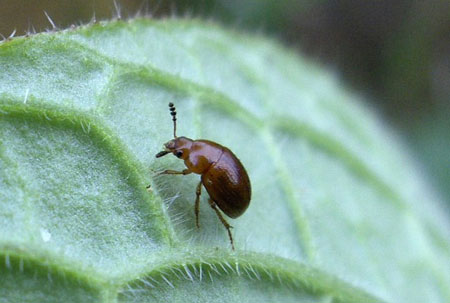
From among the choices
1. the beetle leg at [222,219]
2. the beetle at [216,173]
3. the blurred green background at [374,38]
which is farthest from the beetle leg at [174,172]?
the blurred green background at [374,38]

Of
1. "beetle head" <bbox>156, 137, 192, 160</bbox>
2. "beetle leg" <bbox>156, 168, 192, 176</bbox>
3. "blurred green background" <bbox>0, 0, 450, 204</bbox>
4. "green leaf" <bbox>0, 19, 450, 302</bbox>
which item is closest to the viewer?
"green leaf" <bbox>0, 19, 450, 302</bbox>

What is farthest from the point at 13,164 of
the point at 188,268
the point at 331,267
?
the point at 331,267

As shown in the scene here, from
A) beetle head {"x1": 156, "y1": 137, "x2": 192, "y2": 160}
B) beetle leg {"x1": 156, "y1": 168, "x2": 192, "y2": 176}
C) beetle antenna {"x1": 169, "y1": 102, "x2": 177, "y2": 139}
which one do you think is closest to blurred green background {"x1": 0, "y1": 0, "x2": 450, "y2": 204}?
beetle antenna {"x1": 169, "y1": 102, "x2": 177, "y2": 139}

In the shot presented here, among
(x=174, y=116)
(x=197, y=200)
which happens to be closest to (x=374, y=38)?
(x=174, y=116)

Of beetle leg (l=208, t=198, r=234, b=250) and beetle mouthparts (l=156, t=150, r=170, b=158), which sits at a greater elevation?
beetle mouthparts (l=156, t=150, r=170, b=158)

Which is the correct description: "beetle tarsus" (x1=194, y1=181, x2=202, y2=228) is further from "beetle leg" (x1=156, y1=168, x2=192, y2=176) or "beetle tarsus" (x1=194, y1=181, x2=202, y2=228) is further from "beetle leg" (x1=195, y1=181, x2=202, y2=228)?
"beetle leg" (x1=156, y1=168, x2=192, y2=176)

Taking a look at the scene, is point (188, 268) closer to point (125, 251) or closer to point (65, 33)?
point (125, 251)

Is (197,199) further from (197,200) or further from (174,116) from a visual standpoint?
(174,116)

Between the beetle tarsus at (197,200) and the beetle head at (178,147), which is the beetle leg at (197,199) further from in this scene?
the beetle head at (178,147)
